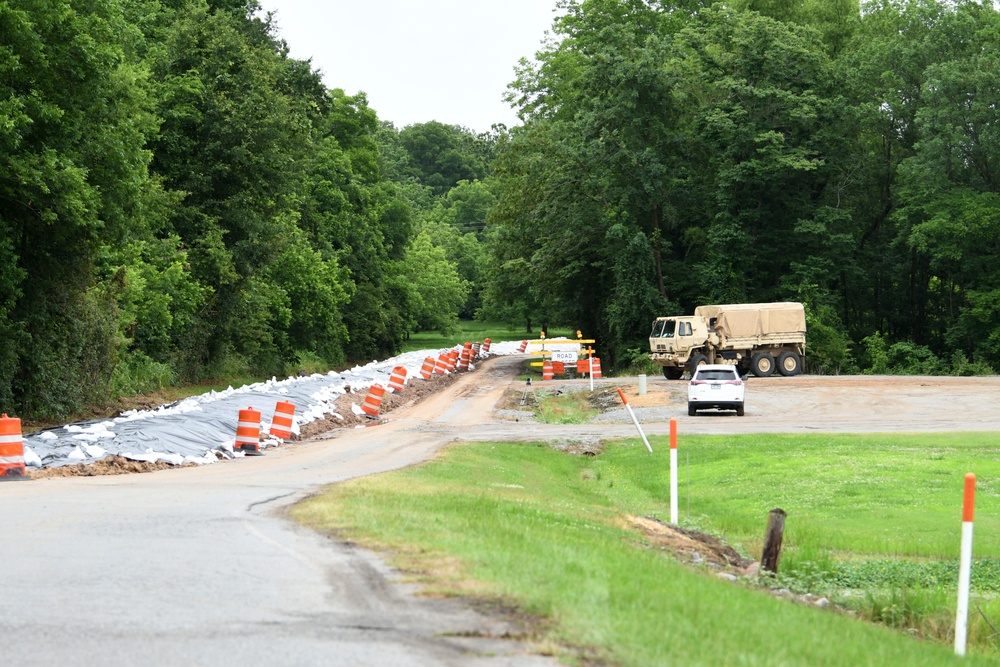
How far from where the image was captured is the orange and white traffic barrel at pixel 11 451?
1922 centimetres

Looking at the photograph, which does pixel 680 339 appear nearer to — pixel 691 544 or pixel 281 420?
pixel 281 420

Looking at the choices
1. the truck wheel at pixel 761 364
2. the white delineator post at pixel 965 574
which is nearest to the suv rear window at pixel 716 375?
the truck wheel at pixel 761 364

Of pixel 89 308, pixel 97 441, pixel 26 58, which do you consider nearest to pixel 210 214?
pixel 89 308

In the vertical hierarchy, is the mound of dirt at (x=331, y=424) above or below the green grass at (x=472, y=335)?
below

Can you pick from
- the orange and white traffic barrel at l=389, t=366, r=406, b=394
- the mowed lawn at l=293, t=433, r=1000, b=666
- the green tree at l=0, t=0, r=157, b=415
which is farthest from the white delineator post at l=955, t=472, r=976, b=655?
the orange and white traffic barrel at l=389, t=366, r=406, b=394

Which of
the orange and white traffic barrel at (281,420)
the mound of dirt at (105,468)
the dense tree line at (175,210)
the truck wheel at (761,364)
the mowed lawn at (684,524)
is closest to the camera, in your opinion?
the mowed lawn at (684,524)

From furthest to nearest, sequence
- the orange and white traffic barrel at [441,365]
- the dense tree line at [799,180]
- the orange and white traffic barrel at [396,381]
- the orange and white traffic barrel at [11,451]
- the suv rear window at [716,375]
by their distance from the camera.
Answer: the orange and white traffic barrel at [441,365] < the dense tree line at [799,180] < the orange and white traffic barrel at [396,381] < the suv rear window at [716,375] < the orange and white traffic barrel at [11,451]

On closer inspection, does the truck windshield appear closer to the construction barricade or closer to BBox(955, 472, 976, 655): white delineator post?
the construction barricade

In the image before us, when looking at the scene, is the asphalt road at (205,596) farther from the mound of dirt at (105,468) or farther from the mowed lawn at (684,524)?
the mound of dirt at (105,468)

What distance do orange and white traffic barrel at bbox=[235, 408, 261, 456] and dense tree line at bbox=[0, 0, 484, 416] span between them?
6.86 m

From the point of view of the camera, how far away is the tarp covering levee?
5188cm

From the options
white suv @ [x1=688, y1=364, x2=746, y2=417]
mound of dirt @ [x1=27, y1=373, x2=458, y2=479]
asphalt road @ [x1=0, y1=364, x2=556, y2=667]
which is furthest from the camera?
white suv @ [x1=688, y1=364, x2=746, y2=417]

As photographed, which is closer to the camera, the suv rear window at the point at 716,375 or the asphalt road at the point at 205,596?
the asphalt road at the point at 205,596

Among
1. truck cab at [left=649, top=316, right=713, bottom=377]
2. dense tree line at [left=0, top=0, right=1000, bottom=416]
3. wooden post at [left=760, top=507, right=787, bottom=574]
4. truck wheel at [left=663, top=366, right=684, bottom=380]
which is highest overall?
dense tree line at [left=0, top=0, right=1000, bottom=416]
